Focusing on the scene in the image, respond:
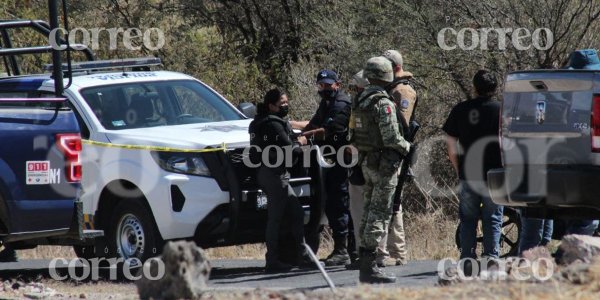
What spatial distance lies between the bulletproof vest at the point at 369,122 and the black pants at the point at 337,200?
1.70 m

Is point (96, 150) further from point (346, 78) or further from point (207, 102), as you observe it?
point (346, 78)

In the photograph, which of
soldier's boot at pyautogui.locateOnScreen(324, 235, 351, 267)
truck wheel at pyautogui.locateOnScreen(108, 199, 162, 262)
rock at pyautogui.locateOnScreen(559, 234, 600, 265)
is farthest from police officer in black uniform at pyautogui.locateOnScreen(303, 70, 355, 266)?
rock at pyautogui.locateOnScreen(559, 234, 600, 265)

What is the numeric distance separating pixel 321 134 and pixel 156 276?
13.4ft

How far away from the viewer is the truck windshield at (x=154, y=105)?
11422 mm

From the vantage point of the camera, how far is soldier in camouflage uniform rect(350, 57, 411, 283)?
941 centimetres

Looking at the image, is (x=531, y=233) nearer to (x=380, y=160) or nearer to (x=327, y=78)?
(x=380, y=160)

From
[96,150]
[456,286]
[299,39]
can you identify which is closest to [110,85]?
[96,150]

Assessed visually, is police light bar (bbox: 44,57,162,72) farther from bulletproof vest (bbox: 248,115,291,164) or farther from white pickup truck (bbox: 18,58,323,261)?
bulletproof vest (bbox: 248,115,291,164)

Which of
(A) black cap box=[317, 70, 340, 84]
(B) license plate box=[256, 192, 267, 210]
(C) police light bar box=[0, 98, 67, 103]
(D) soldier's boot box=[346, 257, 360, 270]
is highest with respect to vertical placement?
(A) black cap box=[317, 70, 340, 84]

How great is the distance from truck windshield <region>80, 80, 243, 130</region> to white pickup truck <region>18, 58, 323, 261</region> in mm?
12

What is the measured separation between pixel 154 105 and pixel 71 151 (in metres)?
2.27

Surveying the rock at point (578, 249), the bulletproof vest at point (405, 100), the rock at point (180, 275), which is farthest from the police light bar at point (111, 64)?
the rock at point (578, 249)

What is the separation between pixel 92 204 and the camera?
36.8ft

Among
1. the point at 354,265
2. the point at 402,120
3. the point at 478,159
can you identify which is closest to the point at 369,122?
the point at 402,120
